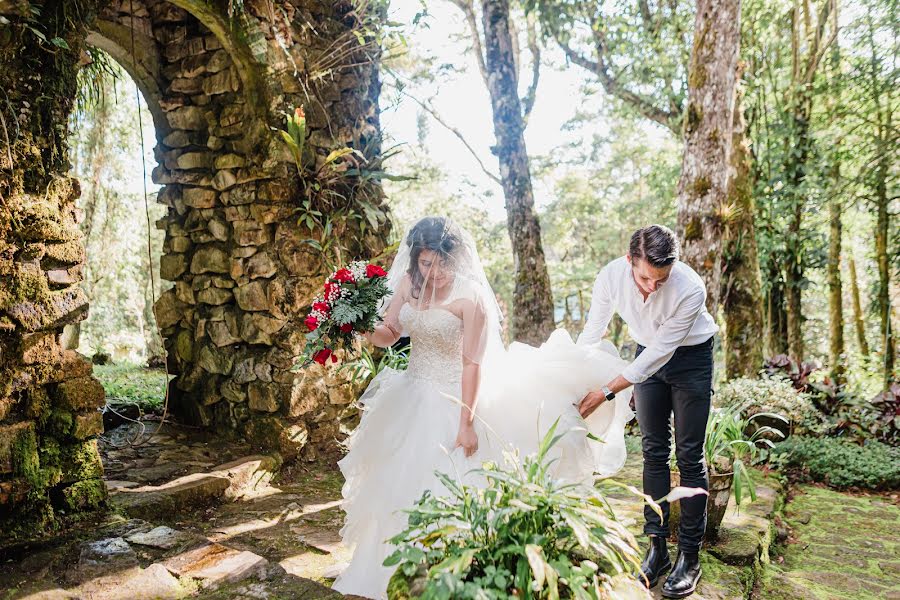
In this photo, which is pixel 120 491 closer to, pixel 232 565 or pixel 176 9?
pixel 232 565

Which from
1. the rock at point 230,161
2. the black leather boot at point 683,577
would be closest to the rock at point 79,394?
the rock at point 230,161

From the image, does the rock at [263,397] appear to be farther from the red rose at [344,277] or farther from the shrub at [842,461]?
the shrub at [842,461]

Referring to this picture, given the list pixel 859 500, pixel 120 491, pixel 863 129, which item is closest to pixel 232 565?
pixel 120 491

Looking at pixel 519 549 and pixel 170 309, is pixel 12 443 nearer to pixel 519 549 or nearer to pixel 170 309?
pixel 170 309

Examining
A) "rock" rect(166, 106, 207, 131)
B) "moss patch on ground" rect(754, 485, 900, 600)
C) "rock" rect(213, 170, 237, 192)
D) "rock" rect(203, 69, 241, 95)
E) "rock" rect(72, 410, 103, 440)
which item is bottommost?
"moss patch on ground" rect(754, 485, 900, 600)

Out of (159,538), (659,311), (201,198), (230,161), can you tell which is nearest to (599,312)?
(659,311)

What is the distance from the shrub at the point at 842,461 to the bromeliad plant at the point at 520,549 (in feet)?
13.7

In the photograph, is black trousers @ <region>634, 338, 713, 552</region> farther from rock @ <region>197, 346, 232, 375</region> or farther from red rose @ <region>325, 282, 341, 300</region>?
rock @ <region>197, 346, 232, 375</region>

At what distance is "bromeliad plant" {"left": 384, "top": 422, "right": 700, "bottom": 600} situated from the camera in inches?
57.1

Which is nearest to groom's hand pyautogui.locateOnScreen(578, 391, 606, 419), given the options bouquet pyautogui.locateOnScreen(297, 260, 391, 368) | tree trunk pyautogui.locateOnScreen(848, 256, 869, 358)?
bouquet pyautogui.locateOnScreen(297, 260, 391, 368)

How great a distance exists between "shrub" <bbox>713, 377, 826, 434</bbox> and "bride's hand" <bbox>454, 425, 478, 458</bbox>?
163 inches

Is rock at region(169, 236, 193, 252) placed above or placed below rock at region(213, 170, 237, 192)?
below

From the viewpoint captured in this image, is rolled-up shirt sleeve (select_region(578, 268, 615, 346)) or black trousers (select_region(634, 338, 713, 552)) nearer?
black trousers (select_region(634, 338, 713, 552))

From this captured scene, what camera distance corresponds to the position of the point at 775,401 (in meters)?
5.89
